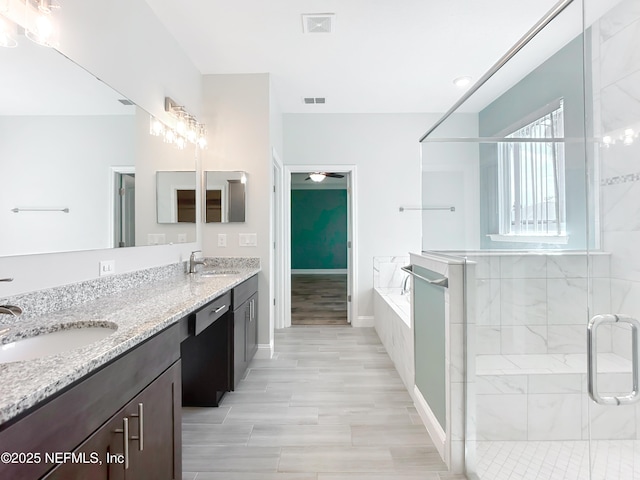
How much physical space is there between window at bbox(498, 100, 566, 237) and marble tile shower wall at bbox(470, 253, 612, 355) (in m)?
0.18

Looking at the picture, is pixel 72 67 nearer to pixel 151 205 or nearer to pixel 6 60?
pixel 6 60

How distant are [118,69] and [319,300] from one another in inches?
189

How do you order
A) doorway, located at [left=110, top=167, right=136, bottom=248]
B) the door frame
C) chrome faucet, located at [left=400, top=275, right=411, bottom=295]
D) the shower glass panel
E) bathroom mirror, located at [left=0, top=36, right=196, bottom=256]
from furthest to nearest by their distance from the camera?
the door frame → chrome faucet, located at [left=400, top=275, right=411, bottom=295] → doorway, located at [left=110, top=167, right=136, bottom=248] → the shower glass panel → bathroom mirror, located at [left=0, top=36, right=196, bottom=256]

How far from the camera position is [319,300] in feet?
20.6

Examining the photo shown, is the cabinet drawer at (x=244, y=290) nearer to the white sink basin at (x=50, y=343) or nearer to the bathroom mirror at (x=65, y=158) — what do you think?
the bathroom mirror at (x=65, y=158)

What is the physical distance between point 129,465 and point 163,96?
2.46m

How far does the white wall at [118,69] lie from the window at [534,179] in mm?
2262

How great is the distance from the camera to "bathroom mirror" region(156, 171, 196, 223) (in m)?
2.68

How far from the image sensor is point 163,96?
8.90 feet

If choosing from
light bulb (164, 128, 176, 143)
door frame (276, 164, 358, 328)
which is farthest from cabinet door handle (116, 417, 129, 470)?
door frame (276, 164, 358, 328)

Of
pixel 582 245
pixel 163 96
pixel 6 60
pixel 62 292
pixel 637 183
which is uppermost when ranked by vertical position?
pixel 163 96

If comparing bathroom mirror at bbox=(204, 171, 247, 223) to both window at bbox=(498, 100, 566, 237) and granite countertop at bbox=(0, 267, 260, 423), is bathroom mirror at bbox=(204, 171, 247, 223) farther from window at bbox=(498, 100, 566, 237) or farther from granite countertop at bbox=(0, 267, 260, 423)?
window at bbox=(498, 100, 566, 237)

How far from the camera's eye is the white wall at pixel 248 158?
3443 millimetres

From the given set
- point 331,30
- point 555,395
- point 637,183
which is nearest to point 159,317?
point 555,395
